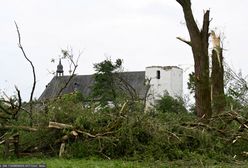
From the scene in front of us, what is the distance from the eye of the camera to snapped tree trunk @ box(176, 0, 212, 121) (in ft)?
44.7

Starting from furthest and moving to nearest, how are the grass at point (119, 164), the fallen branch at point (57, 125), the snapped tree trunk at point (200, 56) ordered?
the snapped tree trunk at point (200, 56) → the fallen branch at point (57, 125) → the grass at point (119, 164)

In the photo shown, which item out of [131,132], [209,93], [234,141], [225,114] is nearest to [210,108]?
[209,93]

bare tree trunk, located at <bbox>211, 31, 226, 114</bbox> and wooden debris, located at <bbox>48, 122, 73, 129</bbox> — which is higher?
bare tree trunk, located at <bbox>211, 31, 226, 114</bbox>

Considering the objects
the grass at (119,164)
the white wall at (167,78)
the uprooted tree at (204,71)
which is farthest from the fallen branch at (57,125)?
the white wall at (167,78)

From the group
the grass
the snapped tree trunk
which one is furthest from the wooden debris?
the snapped tree trunk

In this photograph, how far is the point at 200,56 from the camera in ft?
46.1

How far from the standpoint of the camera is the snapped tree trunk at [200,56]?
44.7 ft

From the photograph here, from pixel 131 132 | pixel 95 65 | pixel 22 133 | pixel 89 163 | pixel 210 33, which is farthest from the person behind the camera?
pixel 95 65

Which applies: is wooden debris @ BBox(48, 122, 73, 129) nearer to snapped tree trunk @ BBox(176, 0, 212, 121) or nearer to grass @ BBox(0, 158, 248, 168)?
grass @ BBox(0, 158, 248, 168)

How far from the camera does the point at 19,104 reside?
10750 mm

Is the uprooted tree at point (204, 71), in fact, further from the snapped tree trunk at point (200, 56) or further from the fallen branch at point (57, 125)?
the fallen branch at point (57, 125)

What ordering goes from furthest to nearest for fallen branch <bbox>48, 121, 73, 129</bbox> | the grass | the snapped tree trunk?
the snapped tree trunk → fallen branch <bbox>48, 121, 73, 129</bbox> → the grass

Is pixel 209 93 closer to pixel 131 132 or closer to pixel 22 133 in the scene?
pixel 131 132

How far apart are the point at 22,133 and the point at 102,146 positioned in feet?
6.01
